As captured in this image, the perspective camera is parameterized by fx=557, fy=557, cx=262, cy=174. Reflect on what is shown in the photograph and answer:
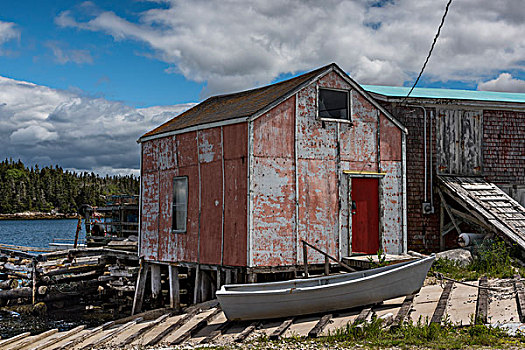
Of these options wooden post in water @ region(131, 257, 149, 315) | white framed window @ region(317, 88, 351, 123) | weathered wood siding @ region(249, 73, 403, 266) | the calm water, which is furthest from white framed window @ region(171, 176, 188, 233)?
the calm water

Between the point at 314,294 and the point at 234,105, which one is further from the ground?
the point at 234,105

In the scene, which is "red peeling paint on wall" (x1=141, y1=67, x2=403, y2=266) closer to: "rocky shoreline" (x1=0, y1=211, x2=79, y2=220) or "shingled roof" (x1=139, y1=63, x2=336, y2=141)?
"shingled roof" (x1=139, y1=63, x2=336, y2=141)

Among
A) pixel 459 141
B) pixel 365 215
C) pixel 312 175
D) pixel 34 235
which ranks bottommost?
pixel 34 235

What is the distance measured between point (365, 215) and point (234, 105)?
18.3 ft

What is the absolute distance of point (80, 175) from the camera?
15400 centimetres

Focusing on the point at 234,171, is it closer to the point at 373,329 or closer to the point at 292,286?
the point at 292,286

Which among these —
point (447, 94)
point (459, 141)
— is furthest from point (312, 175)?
point (447, 94)

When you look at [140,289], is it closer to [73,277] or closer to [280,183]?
[73,277]

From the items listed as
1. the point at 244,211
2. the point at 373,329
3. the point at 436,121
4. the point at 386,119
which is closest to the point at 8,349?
the point at 244,211

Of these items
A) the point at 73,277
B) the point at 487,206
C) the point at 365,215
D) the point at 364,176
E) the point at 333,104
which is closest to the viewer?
the point at 333,104

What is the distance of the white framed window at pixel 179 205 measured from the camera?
17281mm

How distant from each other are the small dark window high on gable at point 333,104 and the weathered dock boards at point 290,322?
18.4 ft

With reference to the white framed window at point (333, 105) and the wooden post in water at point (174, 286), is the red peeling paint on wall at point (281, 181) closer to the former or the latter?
the white framed window at point (333, 105)

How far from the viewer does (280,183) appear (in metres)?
15.4
